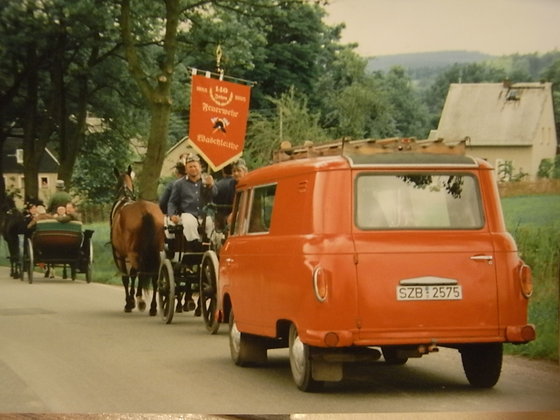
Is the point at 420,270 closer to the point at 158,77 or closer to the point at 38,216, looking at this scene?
the point at 158,77

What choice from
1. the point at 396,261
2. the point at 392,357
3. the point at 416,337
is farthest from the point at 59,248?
the point at 416,337

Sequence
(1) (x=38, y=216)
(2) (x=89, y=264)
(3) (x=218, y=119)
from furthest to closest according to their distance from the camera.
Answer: (2) (x=89, y=264) < (1) (x=38, y=216) < (3) (x=218, y=119)

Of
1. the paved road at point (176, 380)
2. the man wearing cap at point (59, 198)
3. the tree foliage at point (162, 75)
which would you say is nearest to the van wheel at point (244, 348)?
the paved road at point (176, 380)

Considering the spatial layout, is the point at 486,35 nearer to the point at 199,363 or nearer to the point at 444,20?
the point at 444,20

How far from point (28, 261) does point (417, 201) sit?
222 centimetres

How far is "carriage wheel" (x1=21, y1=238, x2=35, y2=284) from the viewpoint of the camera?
9.42 m

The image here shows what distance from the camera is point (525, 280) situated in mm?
8648

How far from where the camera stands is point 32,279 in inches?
386

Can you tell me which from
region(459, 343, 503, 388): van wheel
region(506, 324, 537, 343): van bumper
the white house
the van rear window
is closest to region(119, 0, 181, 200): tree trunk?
the van rear window

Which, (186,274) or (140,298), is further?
(186,274)

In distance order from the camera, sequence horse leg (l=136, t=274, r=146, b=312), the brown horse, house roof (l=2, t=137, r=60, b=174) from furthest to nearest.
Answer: horse leg (l=136, t=274, r=146, b=312), the brown horse, house roof (l=2, t=137, r=60, b=174)

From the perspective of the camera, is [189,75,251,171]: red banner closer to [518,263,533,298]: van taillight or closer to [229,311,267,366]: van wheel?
[229,311,267,366]: van wheel

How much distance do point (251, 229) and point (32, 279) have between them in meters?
1.16

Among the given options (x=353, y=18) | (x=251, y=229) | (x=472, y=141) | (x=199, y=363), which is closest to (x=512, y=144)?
(x=472, y=141)
